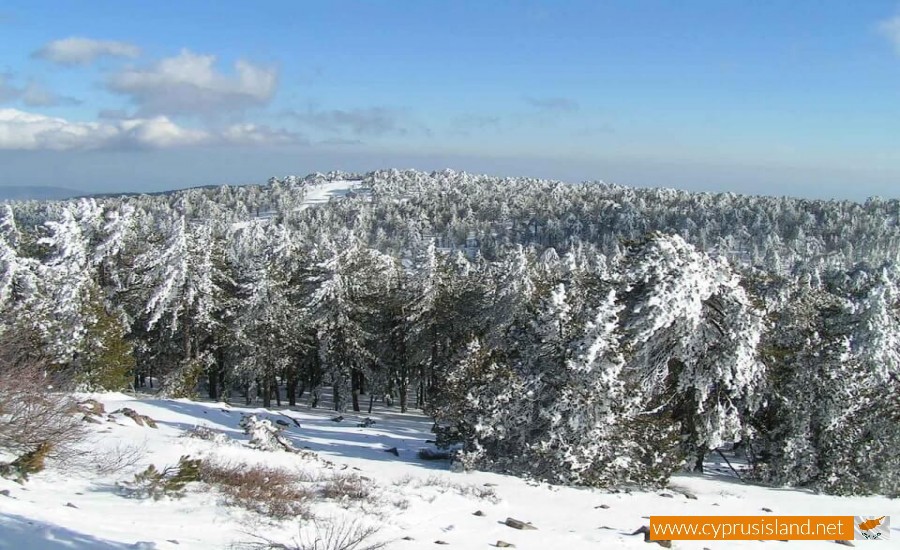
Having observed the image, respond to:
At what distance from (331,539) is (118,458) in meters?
5.94

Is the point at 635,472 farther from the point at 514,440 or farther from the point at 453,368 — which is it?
the point at 453,368

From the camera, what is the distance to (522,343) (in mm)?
18812

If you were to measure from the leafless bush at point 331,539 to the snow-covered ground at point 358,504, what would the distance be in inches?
6.8

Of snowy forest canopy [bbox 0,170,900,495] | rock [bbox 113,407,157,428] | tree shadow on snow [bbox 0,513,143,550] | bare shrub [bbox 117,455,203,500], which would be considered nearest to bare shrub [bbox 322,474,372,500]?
bare shrub [bbox 117,455,203,500]

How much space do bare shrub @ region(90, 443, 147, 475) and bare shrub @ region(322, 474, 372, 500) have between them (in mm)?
3778

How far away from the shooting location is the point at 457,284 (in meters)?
39.7

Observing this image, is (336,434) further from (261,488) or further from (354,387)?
(354,387)

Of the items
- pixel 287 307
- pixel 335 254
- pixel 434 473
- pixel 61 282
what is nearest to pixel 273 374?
pixel 287 307

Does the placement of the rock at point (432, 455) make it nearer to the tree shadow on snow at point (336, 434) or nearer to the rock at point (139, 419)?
the tree shadow on snow at point (336, 434)

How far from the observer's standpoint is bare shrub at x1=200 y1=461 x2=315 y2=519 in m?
10.3

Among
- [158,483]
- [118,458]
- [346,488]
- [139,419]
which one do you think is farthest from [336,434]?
[158,483]

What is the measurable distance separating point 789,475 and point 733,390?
3.40m

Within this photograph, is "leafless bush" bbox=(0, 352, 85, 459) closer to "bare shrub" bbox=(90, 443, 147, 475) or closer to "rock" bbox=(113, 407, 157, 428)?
"bare shrub" bbox=(90, 443, 147, 475)

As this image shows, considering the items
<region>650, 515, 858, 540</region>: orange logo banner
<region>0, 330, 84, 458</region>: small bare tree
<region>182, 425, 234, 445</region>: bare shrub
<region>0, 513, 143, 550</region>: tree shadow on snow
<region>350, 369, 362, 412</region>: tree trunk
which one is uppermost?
<region>0, 330, 84, 458</region>: small bare tree
